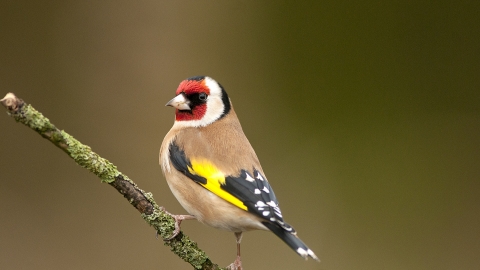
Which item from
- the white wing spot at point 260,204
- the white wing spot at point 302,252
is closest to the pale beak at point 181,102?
the white wing spot at point 260,204

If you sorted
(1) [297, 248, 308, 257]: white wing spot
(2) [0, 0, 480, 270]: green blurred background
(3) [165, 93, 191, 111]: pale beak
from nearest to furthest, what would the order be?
1. (1) [297, 248, 308, 257]: white wing spot
2. (3) [165, 93, 191, 111]: pale beak
3. (2) [0, 0, 480, 270]: green blurred background

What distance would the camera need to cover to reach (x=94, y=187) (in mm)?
3430

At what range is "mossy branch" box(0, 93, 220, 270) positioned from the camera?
1146 millimetres

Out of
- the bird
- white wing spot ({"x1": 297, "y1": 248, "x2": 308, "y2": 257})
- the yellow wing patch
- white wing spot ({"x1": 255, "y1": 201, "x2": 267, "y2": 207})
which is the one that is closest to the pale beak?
the bird

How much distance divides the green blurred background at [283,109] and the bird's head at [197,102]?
146cm

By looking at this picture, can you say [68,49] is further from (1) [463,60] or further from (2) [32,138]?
(1) [463,60]

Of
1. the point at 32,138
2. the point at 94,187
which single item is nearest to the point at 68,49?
the point at 32,138

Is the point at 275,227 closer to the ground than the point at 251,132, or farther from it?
closer to the ground

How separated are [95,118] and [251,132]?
1.03 m

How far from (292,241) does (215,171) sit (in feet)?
1.21

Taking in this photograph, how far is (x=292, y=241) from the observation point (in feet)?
4.71

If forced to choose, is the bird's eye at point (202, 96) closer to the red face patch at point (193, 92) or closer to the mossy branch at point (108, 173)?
the red face patch at point (193, 92)

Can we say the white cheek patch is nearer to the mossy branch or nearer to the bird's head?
the bird's head

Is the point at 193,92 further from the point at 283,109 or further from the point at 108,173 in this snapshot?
the point at 283,109
